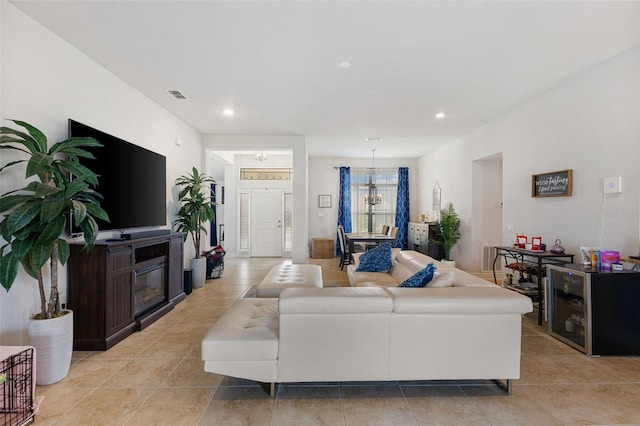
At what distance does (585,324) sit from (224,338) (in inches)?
127

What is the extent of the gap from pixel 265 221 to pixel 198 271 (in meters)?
3.44

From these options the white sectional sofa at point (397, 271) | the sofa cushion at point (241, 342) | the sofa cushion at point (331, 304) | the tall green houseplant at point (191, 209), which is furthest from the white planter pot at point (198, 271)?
the sofa cushion at point (331, 304)

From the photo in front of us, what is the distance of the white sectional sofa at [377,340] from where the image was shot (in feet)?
6.57

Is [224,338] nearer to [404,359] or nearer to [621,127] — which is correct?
[404,359]

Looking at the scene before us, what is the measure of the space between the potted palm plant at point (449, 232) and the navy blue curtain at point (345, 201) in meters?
2.72

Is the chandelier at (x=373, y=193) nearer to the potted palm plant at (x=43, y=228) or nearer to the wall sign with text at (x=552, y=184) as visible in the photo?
the wall sign with text at (x=552, y=184)

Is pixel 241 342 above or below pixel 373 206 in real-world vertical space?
below

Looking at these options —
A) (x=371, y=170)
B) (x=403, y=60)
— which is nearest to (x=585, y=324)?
(x=403, y=60)

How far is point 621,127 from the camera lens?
2.99 m

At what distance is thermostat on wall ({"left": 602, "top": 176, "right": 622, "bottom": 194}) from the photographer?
299 centimetres

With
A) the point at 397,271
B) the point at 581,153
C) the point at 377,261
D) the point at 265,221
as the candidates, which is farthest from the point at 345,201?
the point at 581,153

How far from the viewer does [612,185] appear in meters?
3.04

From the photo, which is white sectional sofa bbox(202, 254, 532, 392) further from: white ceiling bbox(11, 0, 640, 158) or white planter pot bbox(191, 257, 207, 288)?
white planter pot bbox(191, 257, 207, 288)

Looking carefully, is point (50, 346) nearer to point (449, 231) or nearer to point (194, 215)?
point (194, 215)
